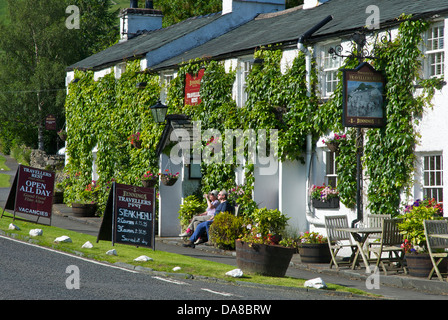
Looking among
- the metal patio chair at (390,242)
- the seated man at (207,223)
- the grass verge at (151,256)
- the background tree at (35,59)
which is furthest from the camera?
the background tree at (35,59)

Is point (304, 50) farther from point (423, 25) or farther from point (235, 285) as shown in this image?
point (235, 285)

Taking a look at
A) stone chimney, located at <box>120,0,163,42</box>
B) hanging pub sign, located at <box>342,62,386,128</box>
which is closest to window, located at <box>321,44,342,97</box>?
hanging pub sign, located at <box>342,62,386,128</box>

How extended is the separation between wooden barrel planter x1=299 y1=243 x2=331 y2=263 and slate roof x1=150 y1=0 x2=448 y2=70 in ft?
16.7

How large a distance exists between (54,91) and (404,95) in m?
38.6

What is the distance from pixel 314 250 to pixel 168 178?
703 cm

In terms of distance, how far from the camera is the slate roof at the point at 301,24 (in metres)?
15.5

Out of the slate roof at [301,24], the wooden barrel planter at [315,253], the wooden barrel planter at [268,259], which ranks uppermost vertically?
the slate roof at [301,24]

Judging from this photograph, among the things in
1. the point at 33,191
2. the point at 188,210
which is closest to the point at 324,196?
the point at 188,210

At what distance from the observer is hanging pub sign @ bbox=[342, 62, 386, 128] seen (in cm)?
1482

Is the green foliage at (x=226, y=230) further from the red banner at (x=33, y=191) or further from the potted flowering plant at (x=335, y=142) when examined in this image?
the red banner at (x=33, y=191)

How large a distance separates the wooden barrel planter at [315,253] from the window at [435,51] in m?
4.45

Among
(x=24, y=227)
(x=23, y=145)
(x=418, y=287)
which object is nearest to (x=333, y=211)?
(x=418, y=287)

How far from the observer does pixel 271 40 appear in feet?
63.8

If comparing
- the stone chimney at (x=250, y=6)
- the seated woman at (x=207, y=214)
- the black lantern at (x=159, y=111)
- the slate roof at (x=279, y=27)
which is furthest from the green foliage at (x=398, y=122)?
the stone chimney at (x=250, y=6)
